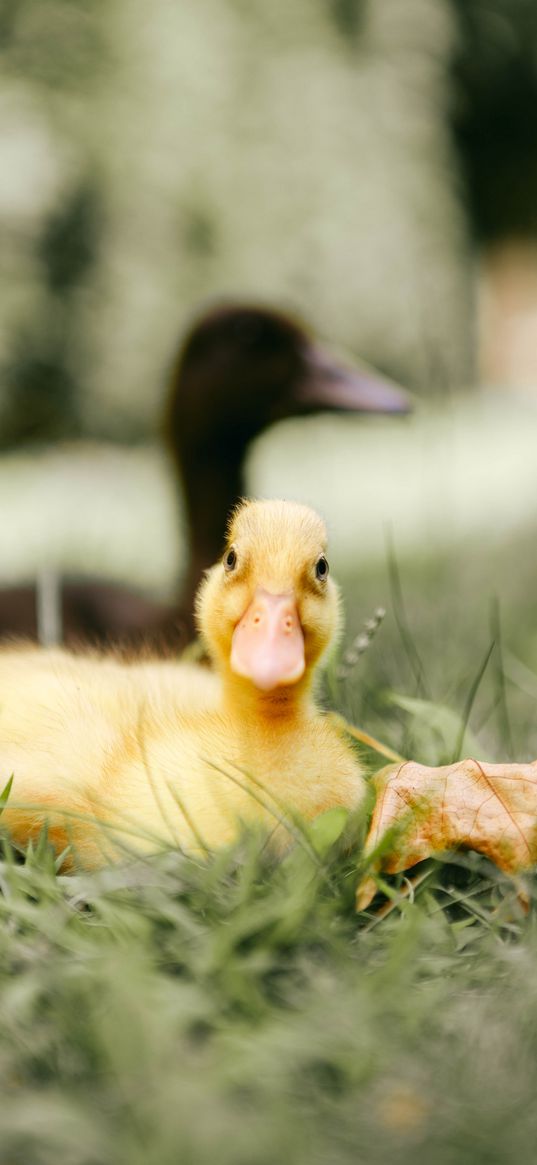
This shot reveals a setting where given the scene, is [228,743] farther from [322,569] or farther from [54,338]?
[54,338]

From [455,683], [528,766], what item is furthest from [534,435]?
[528,766]

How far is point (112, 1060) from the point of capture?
3.52 ft

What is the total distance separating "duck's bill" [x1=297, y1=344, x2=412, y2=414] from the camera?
2.64 m

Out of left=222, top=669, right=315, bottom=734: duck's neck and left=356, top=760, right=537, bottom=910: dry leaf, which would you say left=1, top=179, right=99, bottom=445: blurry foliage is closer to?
left=222, top=669, right=315, bottom=734: duck's neck

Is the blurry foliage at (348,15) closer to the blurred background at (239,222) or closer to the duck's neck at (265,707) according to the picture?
the blurred background at (239,222)

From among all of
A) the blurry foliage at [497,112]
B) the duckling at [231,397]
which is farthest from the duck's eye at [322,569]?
the blurry foliage at [497,112]

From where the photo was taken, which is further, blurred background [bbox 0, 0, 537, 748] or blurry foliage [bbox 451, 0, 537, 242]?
blurry foliage [bbox 451, 0, 537, 242]

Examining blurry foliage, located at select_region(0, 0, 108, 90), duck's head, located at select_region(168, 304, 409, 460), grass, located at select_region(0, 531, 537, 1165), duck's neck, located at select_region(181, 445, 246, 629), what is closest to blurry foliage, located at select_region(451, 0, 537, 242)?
blurry foliage, located at select_region(0, 0, 108, 90)

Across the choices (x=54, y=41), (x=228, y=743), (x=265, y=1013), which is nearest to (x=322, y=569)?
(x=228, y=743)

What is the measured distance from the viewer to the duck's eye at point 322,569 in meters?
1.46

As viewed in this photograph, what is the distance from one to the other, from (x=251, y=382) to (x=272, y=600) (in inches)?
53.4

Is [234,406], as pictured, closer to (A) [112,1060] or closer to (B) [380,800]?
(B) [380,800]

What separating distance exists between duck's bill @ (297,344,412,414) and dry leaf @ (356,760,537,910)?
4.27ft

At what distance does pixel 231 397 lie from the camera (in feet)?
8.79
